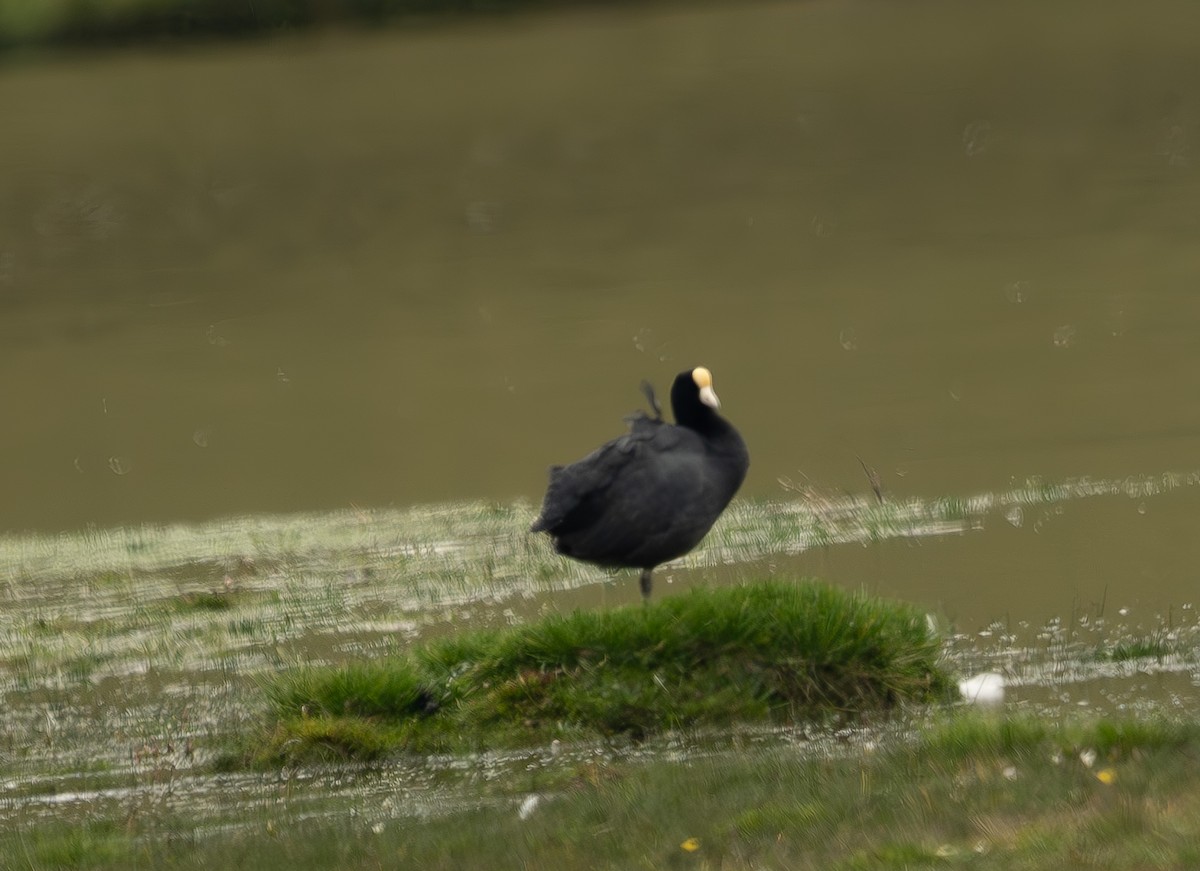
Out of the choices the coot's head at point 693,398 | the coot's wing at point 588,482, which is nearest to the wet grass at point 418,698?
the coot's wing at point 588,482

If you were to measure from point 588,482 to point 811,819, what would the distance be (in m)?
3.22

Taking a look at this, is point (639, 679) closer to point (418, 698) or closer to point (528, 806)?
point (418, 698)

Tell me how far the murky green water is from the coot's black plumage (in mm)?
1455

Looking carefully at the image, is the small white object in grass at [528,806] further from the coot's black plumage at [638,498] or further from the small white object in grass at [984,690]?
the small white object in grass at [984,690]

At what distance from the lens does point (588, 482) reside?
9.55 meters

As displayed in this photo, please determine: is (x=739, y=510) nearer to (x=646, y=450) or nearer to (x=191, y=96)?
(x=646, y=450)

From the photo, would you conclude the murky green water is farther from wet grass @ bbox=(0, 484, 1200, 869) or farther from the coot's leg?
the coot's leg

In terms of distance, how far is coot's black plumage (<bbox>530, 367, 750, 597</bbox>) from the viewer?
951 centimetres

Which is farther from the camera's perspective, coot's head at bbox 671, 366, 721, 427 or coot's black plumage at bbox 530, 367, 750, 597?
coot's head at bbox 671, 366, 721, 427

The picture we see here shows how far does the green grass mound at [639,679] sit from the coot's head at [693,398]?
3.87ft

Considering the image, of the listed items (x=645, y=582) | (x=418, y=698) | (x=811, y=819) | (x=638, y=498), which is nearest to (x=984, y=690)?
(x=638, y=498)

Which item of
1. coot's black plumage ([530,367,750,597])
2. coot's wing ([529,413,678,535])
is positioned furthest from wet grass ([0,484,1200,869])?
coot's wing ([529,413,678,535])

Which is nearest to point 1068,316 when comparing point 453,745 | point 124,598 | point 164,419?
point 164,419

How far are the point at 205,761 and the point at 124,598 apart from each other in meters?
3.96
